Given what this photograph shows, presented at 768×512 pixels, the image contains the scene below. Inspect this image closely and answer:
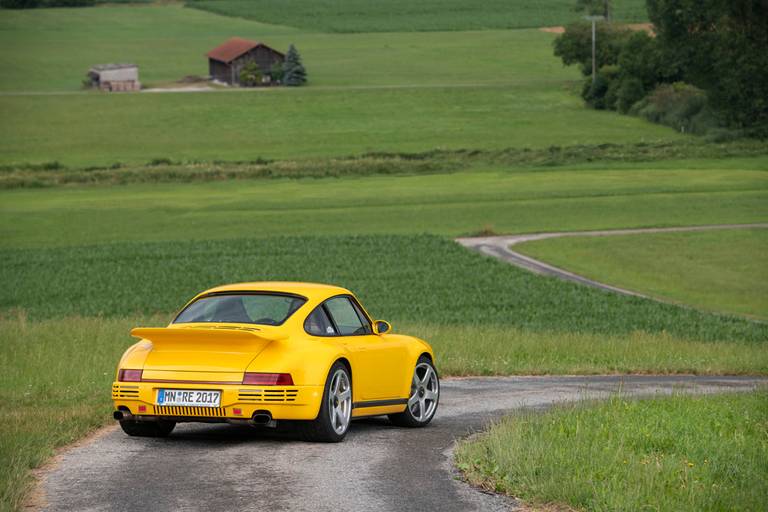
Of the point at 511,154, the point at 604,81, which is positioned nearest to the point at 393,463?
the point at 511,154

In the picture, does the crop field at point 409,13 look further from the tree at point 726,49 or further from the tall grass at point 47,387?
the tall grass at point 47,387

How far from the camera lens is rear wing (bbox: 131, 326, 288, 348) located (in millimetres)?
11500

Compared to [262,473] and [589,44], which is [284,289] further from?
[589,44]

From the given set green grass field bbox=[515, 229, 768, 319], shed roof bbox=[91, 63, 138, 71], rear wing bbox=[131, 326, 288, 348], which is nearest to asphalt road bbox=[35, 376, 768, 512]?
rear wing bbox=[131, 326, 288, 348]

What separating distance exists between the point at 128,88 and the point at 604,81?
146ft

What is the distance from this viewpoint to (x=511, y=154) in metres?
87.7

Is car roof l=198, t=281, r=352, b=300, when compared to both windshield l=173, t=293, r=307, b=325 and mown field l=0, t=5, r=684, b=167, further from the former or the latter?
mown field l=0, t=5, r=684, b=167

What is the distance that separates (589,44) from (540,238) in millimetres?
66184

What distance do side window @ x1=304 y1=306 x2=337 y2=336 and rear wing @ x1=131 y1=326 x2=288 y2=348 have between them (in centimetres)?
50

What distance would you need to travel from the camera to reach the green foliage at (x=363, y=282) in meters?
33.9

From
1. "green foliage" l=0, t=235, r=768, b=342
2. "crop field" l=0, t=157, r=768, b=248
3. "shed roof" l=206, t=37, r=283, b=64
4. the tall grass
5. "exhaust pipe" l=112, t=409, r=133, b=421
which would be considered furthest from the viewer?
"shed roof" l=206, t=37, r=283, b=64

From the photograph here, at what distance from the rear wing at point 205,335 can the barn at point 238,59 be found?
116 m

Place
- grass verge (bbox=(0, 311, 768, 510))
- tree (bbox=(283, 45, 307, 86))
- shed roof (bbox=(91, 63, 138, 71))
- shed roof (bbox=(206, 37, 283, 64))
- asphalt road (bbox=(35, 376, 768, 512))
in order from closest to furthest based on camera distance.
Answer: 1. asphalt road (bbox=(35, 376, 768, 512))
2. grass verge (bbox=(0, 311, 768, 510))
3. shed roof (bbox=(206, 37, 283, 64))
4. tree (bbox=(283, 45, 307, 86))
5. shed roof (bbox=(91, 63, 138, 71))

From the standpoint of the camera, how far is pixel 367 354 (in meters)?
12.9
